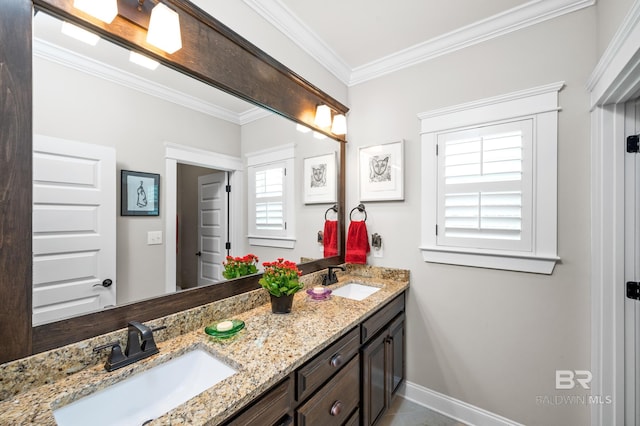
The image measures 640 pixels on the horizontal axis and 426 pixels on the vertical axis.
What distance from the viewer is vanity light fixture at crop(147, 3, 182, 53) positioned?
105cm

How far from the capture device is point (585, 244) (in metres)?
1.50

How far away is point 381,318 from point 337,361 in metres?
0.55

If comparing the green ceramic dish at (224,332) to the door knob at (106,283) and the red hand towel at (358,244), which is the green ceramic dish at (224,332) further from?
the red hand towel at (358,244)

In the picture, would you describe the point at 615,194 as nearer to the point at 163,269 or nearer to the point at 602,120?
the point at 602,120

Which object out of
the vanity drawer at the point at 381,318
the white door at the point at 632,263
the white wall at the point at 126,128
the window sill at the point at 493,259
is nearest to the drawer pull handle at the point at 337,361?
the vanity drawer at the point at 381,318

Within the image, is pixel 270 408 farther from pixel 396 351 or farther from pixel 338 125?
pixel 338 125

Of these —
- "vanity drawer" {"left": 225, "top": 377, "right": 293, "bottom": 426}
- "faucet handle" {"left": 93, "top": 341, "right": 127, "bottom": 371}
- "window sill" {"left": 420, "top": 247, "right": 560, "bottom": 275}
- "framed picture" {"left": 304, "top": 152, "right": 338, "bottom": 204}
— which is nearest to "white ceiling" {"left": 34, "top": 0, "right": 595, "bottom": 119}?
"framed picture" {"left": 304, "top": 152, "right": 338, "bottom": 204}

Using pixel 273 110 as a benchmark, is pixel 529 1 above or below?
above

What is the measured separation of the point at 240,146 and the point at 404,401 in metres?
2.21

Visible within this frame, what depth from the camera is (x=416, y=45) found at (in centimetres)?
198

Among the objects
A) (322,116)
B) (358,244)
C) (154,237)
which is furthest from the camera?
(358,244)

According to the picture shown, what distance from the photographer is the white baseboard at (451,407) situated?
1748 millimetres

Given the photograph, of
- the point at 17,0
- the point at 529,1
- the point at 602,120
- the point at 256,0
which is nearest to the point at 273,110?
the point at 256,0

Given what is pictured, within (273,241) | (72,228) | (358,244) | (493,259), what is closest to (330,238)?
(358,244)
